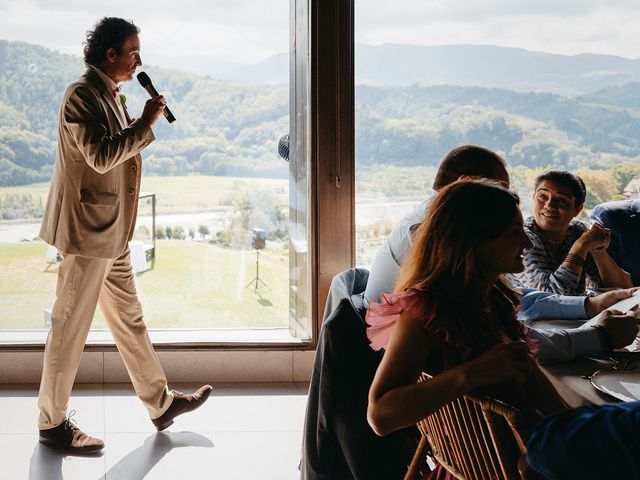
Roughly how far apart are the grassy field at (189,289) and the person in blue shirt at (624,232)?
1551mm

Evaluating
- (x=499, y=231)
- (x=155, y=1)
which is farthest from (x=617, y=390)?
(x=155, y=1)

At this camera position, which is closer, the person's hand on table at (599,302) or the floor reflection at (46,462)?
the person's hand on table at (599,302)

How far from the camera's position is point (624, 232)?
11.3ft

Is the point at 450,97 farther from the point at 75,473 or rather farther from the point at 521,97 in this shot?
the point at 75,473

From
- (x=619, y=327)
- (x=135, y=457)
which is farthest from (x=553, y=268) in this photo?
(x=135, y=457)

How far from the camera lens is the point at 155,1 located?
13.0 feet

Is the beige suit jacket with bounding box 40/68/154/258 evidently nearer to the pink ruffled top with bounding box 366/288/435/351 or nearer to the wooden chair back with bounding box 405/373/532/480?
the pink ruffled top with bounding box 366/288/435/351

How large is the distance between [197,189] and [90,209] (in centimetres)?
98

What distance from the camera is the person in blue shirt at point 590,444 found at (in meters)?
0.96

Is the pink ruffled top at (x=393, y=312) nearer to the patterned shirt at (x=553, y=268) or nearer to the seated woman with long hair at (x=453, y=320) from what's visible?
the seated woman with long hair at (x=453, y=320)

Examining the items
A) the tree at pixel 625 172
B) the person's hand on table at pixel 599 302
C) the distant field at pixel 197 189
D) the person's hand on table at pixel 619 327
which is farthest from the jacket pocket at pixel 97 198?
the tree at pixel 625 172

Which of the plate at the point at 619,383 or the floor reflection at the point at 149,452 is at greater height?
the plate at the point at 619,383

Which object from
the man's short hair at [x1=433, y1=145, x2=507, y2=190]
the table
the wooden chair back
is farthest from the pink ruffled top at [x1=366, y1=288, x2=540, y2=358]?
the man's short hair at [x1=433, y1=145, x2=507, y2=190]

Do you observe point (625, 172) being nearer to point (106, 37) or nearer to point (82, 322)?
point (106, 37)
